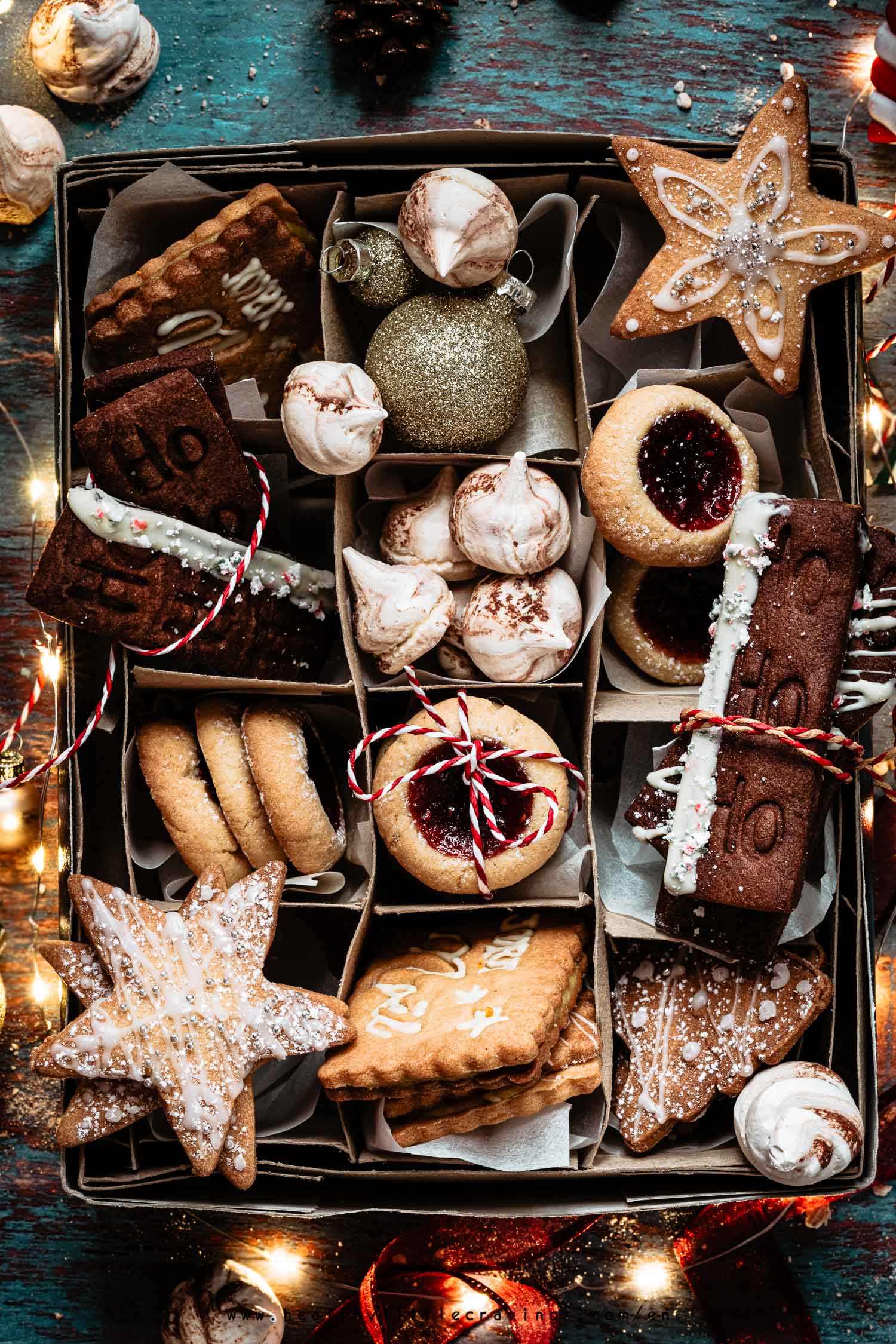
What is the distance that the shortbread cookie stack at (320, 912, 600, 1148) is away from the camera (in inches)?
58.7

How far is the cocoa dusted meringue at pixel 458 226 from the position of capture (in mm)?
1583

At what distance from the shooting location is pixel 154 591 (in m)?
1.60

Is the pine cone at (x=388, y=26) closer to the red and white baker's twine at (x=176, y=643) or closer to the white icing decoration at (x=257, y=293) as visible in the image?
the white icing decoration at (x=257, y=293)

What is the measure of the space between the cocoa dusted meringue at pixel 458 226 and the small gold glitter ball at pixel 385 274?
4cm

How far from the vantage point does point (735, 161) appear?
1.63m

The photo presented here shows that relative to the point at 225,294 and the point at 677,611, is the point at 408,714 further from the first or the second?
the point at 225,294

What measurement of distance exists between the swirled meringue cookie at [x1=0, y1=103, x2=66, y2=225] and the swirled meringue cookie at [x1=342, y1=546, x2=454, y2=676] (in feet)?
2.79

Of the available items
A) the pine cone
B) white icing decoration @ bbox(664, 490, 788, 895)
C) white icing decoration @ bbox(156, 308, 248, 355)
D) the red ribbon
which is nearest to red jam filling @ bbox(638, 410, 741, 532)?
white icing decoration @ bbox(664, 490, 788, 895)

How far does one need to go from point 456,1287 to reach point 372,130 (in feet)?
6.70

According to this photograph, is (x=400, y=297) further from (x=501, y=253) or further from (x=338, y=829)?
(x=338, y=829)

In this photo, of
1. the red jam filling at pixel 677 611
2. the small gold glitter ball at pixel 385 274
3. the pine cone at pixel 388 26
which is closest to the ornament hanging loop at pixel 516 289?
the small gold glitter ball at pixel 385 274

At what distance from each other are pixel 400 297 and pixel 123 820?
3.19 ft

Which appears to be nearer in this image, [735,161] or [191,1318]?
[735,161]

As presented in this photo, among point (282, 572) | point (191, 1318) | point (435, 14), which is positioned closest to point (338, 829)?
point (282, 572)
